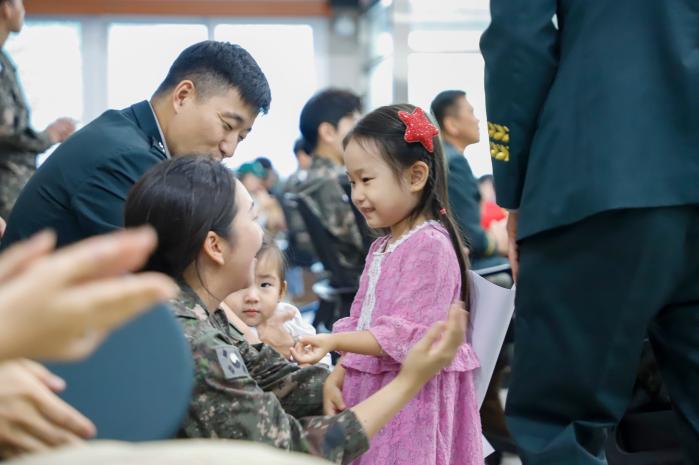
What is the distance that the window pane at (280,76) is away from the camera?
12.0 metres

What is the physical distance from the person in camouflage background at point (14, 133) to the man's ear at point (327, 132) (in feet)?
4.33

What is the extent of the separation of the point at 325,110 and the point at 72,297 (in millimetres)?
3829

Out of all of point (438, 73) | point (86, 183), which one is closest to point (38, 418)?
point (86, 183)

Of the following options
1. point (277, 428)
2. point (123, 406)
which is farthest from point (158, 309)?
point (277, 428)

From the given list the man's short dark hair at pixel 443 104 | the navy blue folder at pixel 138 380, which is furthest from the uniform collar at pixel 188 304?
the man's short dark hair at pixel 443 104

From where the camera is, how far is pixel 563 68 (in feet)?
5.94

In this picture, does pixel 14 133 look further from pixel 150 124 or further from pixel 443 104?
pixel 443 104

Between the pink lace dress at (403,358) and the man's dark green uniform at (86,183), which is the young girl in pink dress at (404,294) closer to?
the pink lace dress at (403,358)

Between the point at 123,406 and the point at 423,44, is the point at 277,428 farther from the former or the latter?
the point at 423,44

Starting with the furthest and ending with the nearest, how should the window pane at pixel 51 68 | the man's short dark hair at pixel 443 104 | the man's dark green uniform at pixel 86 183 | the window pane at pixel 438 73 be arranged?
1. the window pane at pixel 51 68
2. the window pane at pixel 438 73
3. the man's short dark hair at pixel 443 104
4. the man's dark green uniform at pixel 86 183

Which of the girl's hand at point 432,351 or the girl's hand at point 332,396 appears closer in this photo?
the girl's hand at point 432,351

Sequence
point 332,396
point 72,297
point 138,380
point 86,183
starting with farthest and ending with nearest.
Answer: point 86,183 < point 332,396 < point 138,380 < point 72,297

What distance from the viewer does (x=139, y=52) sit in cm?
1190

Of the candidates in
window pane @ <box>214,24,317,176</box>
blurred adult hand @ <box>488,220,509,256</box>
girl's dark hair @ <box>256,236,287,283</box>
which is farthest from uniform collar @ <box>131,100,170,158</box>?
window pane @ <box>214,24,317,176</box>
